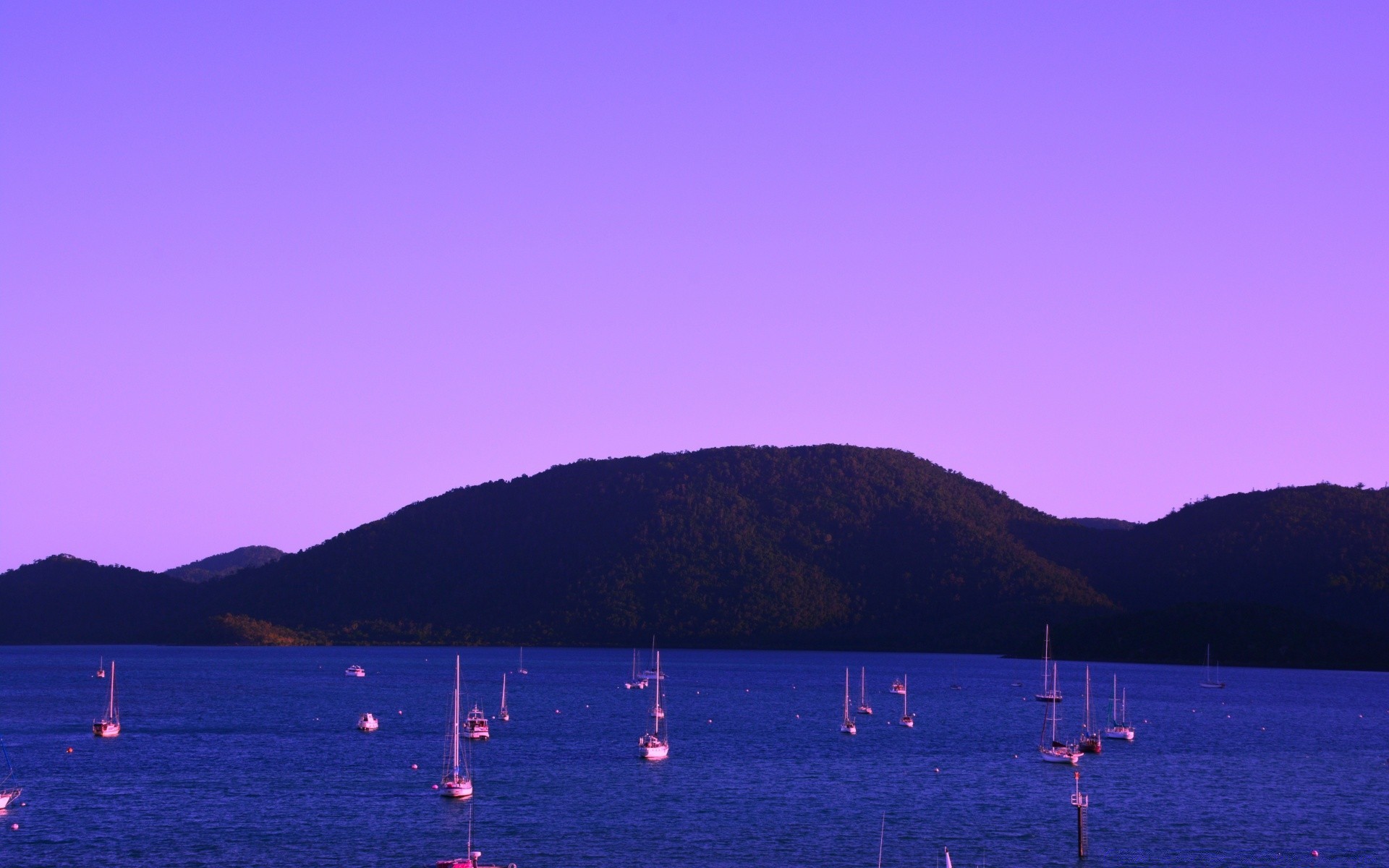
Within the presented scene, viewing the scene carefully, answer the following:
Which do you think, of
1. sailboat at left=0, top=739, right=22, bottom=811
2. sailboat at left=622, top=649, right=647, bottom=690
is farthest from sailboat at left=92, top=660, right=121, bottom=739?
sailboat at left=622, top=649, right=647, bottom=690

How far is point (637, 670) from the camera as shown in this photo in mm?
182750

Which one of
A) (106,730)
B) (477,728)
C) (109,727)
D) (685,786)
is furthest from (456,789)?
(109,727)

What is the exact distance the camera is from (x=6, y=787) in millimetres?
67250

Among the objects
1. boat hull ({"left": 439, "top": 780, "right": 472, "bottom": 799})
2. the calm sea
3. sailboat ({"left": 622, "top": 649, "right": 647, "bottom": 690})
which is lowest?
sailboat ({"left": 622, "top": 649, "right": 647, "bottom": 690})

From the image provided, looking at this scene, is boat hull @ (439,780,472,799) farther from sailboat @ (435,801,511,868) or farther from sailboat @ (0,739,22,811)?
sailboat @ (0,739,22,811)

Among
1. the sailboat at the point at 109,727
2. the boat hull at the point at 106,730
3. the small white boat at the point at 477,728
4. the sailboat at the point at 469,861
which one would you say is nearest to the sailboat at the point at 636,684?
the small white boat at the point at 477,728

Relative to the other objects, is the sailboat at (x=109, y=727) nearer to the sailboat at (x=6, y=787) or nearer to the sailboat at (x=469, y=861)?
the sailboat at (x=6, y=787)

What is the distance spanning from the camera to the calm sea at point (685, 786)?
180 feet

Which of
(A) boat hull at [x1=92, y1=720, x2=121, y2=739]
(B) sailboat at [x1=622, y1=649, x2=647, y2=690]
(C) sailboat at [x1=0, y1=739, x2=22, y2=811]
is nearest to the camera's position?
(C) sailboat at [x1=0, y1=739, x2=22, y2=811]

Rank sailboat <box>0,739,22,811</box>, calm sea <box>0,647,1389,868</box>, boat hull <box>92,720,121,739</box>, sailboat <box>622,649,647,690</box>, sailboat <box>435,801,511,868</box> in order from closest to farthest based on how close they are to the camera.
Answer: sailboat <box>435,801,511,868</box> → calm sea <box>0,647,1389,868</box> → sailboat <box>0,739,22,811</box> → boat hull <box>92,720,121,739</box> → sailboat <box>622,649,647,690</box>

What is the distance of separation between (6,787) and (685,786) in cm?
2918

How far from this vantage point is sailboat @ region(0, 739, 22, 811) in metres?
60.5

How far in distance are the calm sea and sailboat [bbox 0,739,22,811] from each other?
0.63 metres

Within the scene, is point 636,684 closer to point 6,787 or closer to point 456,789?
point 6,787
